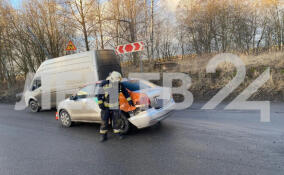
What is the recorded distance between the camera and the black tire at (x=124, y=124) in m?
4.84

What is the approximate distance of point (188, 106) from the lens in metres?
8.12

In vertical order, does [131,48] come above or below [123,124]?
above

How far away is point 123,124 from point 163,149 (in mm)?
1411

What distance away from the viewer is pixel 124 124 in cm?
496

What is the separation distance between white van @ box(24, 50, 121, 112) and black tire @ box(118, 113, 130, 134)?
354 cm

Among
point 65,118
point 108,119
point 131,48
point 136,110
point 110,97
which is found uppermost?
point 131,48

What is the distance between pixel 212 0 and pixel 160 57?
7066 mm

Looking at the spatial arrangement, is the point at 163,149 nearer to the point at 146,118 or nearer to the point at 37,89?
the point at 146,118

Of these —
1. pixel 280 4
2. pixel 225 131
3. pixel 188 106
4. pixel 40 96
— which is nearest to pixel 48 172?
pixel 225 131

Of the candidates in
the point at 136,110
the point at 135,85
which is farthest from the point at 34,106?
the point at 136,110

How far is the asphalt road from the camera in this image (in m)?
3.20

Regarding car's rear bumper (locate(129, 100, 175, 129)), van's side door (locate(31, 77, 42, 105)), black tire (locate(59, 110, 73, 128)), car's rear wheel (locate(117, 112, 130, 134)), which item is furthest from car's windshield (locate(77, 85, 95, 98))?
van's side door (locate(31, 77, 42, 105))

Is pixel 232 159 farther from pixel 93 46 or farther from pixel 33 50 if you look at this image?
pixel 33 50

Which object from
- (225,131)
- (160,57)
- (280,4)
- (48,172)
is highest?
(280,4)
